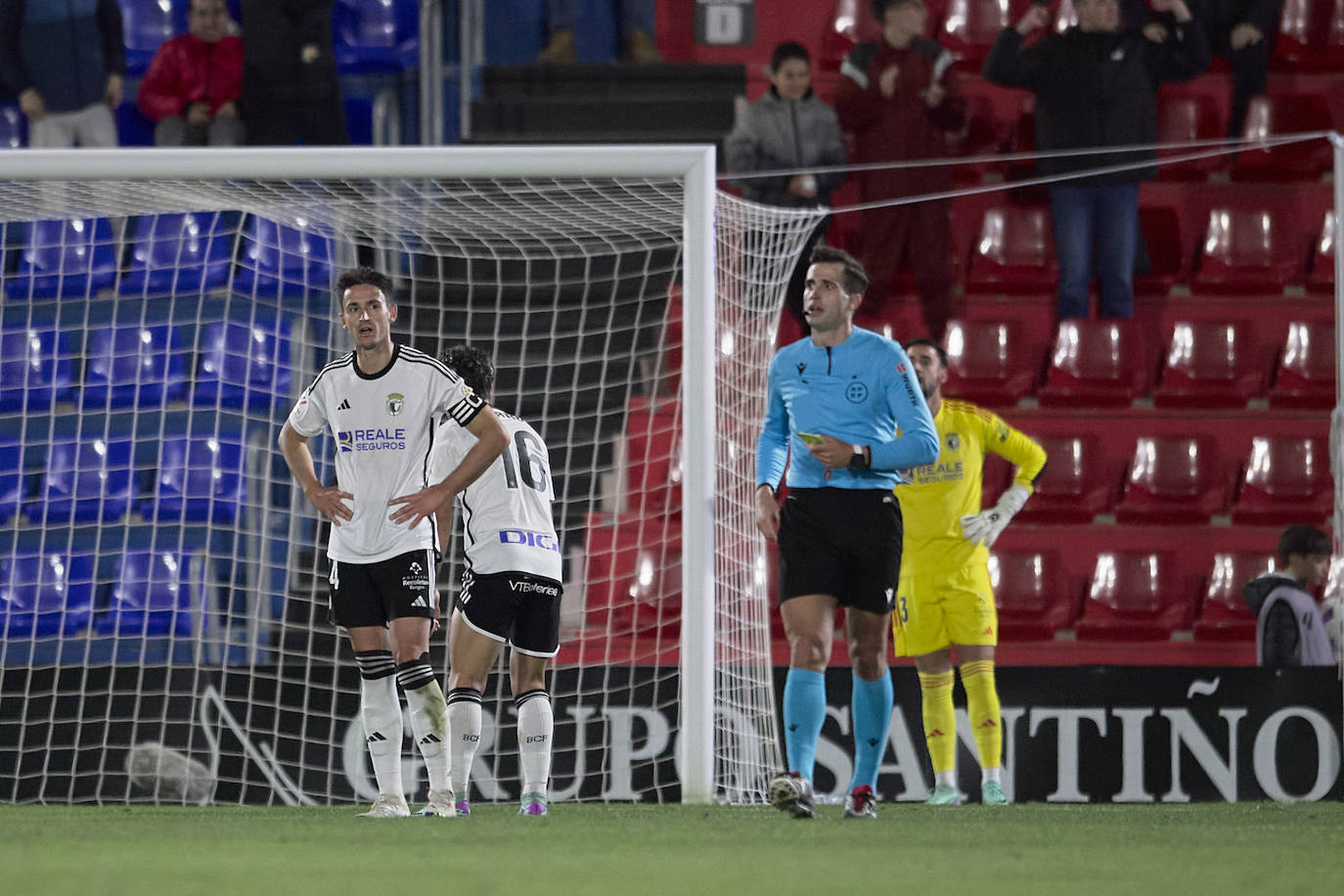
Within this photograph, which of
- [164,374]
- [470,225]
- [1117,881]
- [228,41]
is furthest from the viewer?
[228,41]

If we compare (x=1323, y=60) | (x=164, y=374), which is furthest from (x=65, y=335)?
(x=1323, y=60)

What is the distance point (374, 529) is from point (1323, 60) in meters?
7.07

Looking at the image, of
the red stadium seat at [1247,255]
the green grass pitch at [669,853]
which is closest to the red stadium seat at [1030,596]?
the red stadium seat at [1247,255]

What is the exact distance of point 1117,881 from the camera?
11.1 feet

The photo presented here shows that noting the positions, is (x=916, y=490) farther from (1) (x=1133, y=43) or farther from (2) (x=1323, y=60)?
(2) (x=1323, y=60)

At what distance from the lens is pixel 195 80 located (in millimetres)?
9820

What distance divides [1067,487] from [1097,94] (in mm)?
2024

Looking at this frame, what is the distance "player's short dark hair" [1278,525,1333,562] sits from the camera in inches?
314

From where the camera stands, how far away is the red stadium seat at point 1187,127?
10.1 metres

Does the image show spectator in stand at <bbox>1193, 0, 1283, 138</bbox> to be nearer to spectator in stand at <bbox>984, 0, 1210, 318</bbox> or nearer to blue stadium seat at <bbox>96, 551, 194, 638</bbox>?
spectator in stand at <bbox>984, 0, 1210, 318</bbox>

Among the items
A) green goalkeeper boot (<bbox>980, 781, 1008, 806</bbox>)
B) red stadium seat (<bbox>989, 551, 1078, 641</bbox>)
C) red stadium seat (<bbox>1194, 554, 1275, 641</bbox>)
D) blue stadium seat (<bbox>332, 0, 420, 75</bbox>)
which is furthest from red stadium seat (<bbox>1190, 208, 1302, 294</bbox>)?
blue stadium seat (<bbox>332, 0, 420, 75</bbox>)

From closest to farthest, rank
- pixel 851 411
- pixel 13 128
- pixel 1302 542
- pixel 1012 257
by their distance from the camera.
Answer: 1. pixel 851 411
2. pixel 1302 542
3. pixel 1012 257
4. pixel 13 128

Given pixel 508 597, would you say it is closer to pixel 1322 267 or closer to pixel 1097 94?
pixel 1097 94

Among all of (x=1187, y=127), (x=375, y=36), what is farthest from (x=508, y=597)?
(x=1187, y=127)
